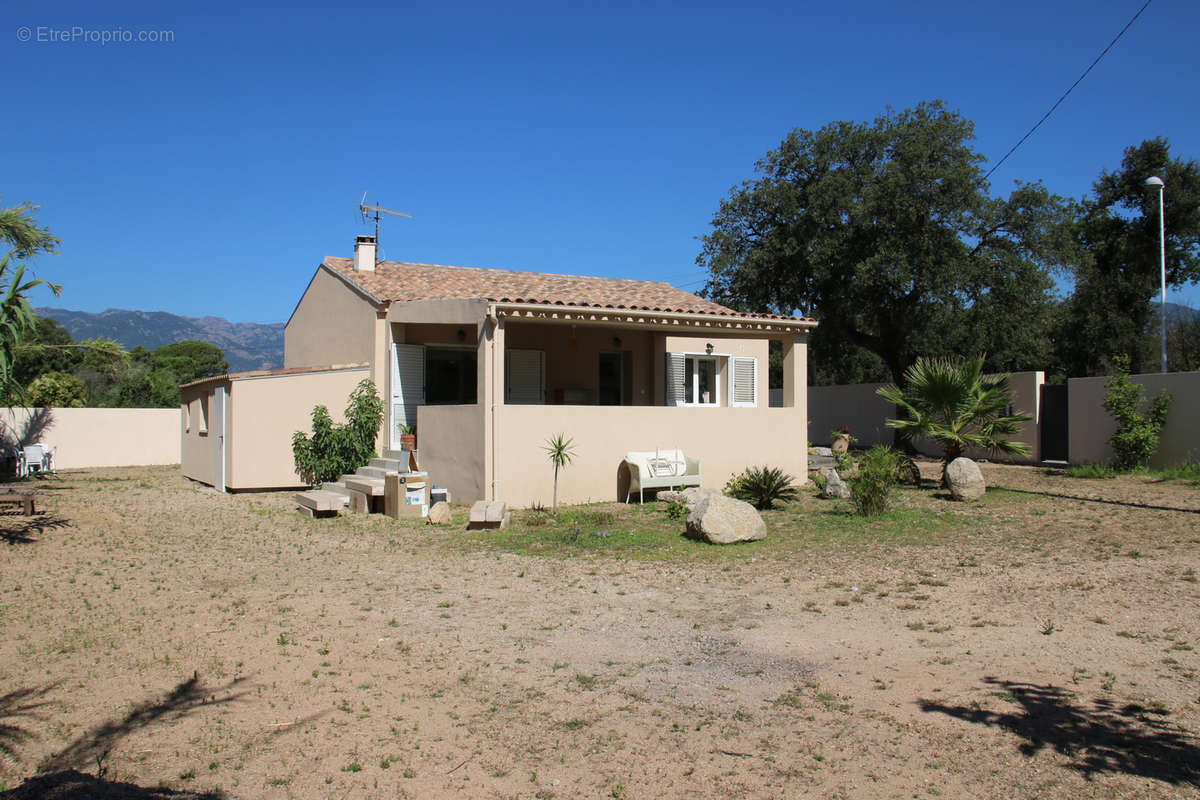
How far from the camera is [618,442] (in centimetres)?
1341

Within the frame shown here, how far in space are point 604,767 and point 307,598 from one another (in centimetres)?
429

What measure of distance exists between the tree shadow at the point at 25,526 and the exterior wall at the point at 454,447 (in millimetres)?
5184

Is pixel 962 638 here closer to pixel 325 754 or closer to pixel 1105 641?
pixel 1105 641

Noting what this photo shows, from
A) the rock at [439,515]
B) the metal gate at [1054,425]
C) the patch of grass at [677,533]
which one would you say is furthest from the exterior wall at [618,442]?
the metal gate at [1054,425]

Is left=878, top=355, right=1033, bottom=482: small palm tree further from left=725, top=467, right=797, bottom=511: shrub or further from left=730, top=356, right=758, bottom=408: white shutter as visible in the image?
left=730, top=356, right=758, bottom=408: white shutter

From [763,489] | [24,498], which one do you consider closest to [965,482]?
[763,489]

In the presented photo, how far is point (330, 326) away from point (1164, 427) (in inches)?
673

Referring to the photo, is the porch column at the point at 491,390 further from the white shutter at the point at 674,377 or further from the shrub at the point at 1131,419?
the shrub at the point at 1131,419

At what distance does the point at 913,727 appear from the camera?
13.9 feet

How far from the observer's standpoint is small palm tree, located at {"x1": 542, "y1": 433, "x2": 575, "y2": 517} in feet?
40.2

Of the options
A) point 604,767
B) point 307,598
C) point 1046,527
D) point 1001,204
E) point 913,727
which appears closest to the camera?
point 604,767

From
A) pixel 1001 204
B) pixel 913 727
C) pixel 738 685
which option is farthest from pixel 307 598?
pixel 1001 204

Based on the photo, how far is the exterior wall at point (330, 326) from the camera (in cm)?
1589

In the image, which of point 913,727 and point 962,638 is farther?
point 962,638
